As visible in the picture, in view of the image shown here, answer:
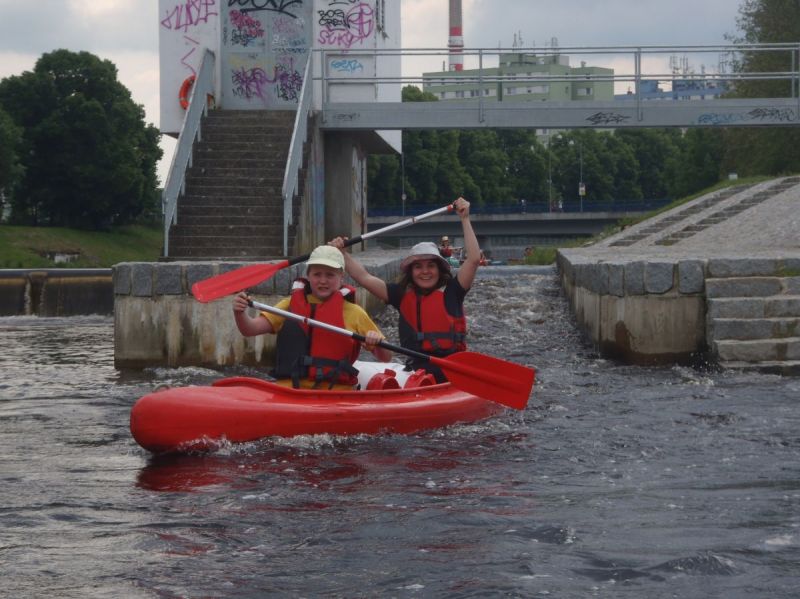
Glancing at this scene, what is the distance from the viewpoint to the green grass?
135 ft

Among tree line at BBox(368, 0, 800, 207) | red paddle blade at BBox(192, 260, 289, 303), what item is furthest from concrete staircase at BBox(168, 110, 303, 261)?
tree line at BBox(368, 0, 800, 207)

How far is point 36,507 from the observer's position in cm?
723

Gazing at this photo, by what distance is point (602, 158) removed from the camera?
353 feet

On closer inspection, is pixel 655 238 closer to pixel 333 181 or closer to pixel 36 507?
pixel 333 181

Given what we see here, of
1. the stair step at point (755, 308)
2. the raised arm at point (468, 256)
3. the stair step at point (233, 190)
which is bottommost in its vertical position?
the stair step at point (755, 308)

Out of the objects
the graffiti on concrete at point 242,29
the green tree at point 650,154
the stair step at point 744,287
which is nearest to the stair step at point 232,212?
the graffiti on concrete at point 242,29

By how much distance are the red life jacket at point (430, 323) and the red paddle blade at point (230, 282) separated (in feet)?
4.42

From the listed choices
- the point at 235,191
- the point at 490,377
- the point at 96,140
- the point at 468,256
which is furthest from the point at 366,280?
the point at 96,140

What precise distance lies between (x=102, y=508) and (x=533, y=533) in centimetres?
250

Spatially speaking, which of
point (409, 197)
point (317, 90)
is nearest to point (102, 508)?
point (317, 90)

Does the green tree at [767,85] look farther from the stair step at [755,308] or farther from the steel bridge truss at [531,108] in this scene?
the stair step at [755,308]

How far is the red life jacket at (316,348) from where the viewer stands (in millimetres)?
9328

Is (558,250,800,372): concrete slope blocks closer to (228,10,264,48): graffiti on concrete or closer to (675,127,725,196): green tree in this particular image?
(228,10,264,48): graffiti on concrete

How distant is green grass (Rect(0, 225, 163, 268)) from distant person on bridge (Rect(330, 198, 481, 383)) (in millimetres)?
28316
